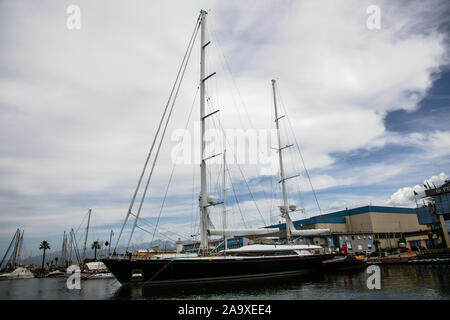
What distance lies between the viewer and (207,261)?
24297 mm

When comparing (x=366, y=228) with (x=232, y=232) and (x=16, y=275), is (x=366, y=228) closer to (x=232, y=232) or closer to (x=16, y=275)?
(x=232, y=232)

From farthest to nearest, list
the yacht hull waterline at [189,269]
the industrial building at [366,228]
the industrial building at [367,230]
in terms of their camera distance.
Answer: the industrial building at [366,228]
the industrial building at [367,230]
the yacht hull waterline at [189,269]

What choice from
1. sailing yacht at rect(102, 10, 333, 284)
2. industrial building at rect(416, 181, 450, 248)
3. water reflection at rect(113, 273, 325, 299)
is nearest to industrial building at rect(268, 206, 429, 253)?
industrial building at rect(416, 181, 450, 248)

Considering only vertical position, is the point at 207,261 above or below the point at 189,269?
above

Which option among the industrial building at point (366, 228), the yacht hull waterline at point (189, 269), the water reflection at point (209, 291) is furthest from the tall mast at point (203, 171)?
the industrial building at point (366, 228)

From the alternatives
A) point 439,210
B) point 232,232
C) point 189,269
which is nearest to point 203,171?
point 232,232

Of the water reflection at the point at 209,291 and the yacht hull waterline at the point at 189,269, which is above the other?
the yacht hull waterline at the point at 189,269

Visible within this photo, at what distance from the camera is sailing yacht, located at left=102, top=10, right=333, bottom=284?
23.0 metres

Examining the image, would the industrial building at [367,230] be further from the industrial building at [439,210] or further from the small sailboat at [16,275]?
the small sailboat at [16,275]

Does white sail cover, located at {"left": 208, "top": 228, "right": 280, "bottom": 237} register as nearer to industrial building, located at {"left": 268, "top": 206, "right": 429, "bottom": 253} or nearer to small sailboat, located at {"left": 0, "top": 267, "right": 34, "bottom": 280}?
industrial building, located at {"left": 268, "top": 206, "right": 429, "bottom": 253}

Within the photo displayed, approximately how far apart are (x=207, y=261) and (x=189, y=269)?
173 cm

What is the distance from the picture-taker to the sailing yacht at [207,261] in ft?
75.5
